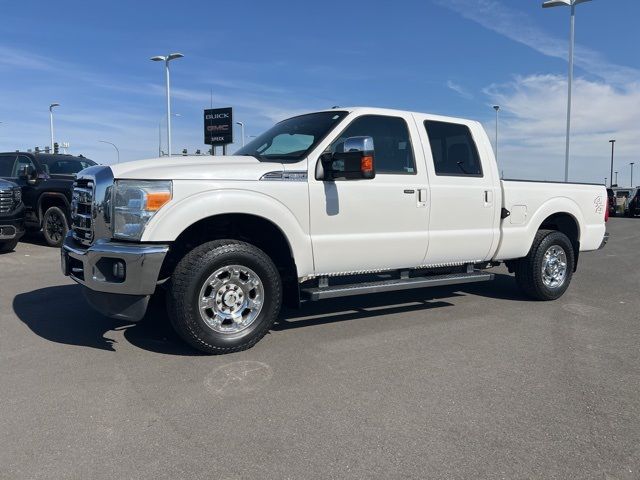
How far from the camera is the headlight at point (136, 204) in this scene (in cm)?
407

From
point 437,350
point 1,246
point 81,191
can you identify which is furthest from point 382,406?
point 1,246

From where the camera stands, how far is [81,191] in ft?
15.5

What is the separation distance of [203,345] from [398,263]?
211cm

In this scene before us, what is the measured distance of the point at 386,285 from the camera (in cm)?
516

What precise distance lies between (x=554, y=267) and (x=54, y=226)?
9378mm

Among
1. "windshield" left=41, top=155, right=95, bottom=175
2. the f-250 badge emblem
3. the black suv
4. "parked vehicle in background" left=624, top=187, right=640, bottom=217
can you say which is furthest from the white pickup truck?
"parked vehicle in background" left=624, top=187, right=640, bottom=217

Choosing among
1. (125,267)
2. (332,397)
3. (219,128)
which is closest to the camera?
(332,397)

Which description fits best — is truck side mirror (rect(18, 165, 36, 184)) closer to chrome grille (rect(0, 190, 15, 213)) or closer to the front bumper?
chrome grille (rect(0, 190, 15, 213))

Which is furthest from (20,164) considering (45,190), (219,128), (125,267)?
(219,128)

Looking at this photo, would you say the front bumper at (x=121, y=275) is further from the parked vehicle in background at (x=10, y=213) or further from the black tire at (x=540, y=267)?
the parked vehicle in background at (x=10, y=213)

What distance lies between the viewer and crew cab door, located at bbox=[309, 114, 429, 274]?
4820 mm

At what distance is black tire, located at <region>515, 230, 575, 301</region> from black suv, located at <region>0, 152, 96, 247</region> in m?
8.46

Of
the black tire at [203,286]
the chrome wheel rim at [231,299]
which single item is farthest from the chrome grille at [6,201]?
the chrome wheel rim at [231,299]

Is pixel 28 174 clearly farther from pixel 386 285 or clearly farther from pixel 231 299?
pixel 386 285
